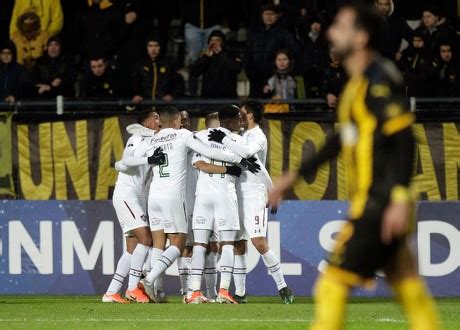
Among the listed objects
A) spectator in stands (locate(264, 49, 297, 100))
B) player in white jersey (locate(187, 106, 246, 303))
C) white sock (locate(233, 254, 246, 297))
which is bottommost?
white sock (locate(233, 254, 246, 297))

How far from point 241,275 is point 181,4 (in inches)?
243

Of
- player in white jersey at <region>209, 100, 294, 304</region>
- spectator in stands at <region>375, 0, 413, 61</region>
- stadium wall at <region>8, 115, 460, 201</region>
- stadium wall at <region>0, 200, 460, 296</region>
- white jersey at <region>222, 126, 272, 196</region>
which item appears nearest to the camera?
white jersey at <region>222, 126, 272, 196</region>

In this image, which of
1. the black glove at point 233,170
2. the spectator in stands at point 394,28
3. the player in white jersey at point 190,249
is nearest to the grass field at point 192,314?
the player in white jersey at point 190,249

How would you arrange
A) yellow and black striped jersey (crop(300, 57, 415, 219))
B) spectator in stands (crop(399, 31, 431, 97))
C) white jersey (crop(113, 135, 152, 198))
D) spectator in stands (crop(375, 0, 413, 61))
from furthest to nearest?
spectator in stands (crop(375, 0, 413, 61)), spectator in stands (crop(399, 31, 431, 97)), white jersey (crop(113, 135, 152, 198)), yellow and black striped jersey (crop(300, 57, 415, 219))

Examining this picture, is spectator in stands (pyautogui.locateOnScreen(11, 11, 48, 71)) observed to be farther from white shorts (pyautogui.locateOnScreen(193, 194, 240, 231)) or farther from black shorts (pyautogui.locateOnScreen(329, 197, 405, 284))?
black shorts (pyautogui.locateOnScreen(329, 197, 405, 284))

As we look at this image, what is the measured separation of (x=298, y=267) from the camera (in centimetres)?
1507

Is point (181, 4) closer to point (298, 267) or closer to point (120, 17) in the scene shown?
point (120, 17)

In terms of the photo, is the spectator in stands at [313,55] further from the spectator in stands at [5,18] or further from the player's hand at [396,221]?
the player's hand at [396,221]

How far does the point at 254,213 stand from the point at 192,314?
216 cm

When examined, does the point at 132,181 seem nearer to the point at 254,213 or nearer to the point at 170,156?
the point at 170,156

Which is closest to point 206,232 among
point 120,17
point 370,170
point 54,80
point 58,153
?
point 58,153

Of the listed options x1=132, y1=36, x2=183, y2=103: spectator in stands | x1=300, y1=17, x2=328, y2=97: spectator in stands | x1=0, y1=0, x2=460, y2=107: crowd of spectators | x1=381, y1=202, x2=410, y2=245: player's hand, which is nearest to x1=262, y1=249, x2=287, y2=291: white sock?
x1=0, y1=0, x2=460, y2=107: crowd of spectators

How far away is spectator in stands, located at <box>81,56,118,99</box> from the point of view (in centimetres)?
1677

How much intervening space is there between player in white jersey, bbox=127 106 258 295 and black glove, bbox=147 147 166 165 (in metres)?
0.04
